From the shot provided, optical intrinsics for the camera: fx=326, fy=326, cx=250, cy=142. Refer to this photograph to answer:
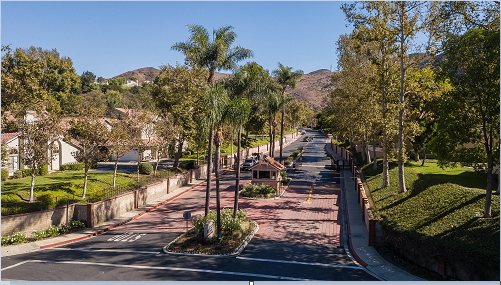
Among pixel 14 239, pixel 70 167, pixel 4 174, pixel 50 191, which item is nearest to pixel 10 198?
pixel 50 191

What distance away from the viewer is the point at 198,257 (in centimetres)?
1473

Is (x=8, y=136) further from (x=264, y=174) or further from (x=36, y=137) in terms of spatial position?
(x=264, y=174)

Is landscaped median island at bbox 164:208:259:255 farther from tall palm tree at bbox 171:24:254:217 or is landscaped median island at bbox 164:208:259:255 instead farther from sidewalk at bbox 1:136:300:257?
sidewalk at bbox 1:136:300:257

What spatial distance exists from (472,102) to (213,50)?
12379 mm

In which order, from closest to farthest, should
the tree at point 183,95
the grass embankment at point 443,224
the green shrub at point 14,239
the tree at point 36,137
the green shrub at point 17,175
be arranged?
the grass embankment at point 443,224, the green shrub at point 14,239, the tree at point 36,137, the green shrub at point 17,175, the tree at point 183,95

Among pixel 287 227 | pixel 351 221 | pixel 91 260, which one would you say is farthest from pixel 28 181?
pixel 351 221

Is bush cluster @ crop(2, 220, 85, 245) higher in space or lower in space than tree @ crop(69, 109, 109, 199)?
lower

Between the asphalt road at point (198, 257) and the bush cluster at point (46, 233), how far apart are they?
1.92 metres

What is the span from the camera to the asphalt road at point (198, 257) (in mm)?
12367

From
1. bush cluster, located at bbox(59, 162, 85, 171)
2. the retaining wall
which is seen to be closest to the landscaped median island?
the retaining wall

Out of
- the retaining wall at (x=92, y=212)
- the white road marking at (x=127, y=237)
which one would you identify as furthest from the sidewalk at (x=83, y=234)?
the white road marking at (x=127, y=237)

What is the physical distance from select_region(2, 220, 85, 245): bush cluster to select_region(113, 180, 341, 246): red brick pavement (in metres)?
2.62

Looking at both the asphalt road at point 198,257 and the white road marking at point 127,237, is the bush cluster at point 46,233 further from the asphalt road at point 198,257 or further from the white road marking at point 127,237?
the white road marking at point 127,237

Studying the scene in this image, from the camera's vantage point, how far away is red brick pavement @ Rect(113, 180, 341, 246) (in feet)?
60.8
